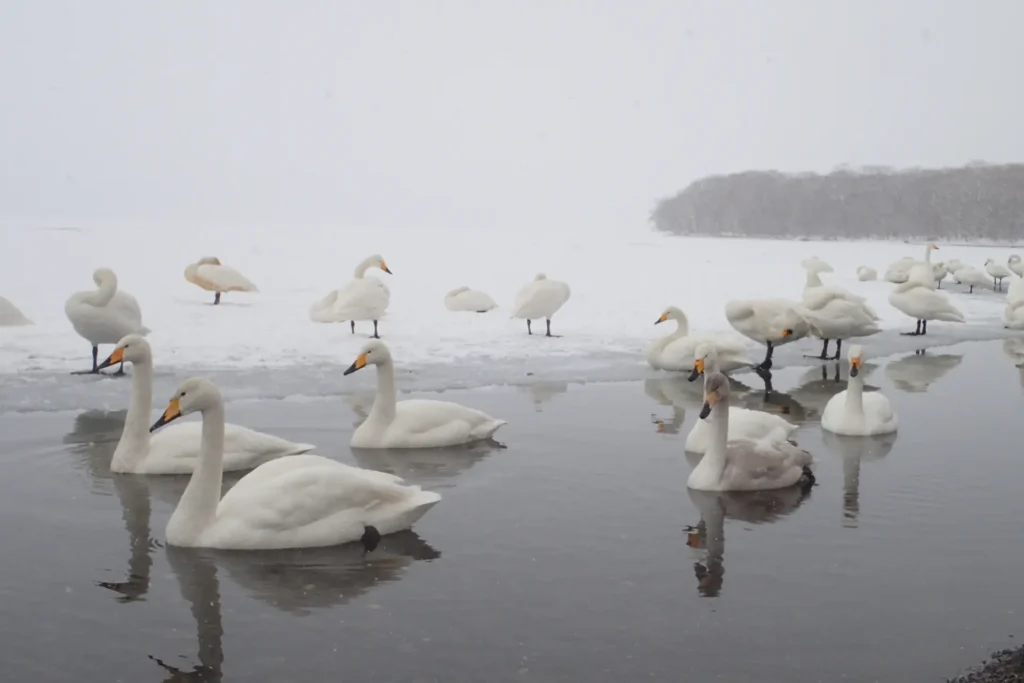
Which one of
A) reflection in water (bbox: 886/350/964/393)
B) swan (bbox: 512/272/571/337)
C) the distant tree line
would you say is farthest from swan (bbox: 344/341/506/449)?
the distant tree line

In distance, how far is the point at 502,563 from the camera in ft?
18.5

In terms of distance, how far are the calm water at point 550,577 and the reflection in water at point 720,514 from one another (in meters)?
0.02

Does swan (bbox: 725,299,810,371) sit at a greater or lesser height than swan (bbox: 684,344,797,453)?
greater

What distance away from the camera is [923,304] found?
16.9m

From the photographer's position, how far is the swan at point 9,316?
46.7 feet

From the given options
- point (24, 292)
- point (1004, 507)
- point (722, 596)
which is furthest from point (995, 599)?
point (24, 292)

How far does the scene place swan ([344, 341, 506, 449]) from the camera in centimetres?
838

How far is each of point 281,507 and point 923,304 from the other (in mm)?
13647

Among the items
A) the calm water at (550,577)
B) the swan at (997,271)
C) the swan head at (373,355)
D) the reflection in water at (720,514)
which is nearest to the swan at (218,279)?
the calm water at (550,577)

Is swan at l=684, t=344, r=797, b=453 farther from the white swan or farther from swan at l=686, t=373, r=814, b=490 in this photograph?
the white swan

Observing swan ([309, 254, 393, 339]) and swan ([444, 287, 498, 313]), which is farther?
swan ([444, 287, 498, 313])

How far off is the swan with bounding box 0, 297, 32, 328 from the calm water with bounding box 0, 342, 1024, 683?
6.24 meters

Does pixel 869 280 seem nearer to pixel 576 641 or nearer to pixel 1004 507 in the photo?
pixel 1004 507

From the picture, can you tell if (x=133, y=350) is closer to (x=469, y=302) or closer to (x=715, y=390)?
(x=715, y=390)
